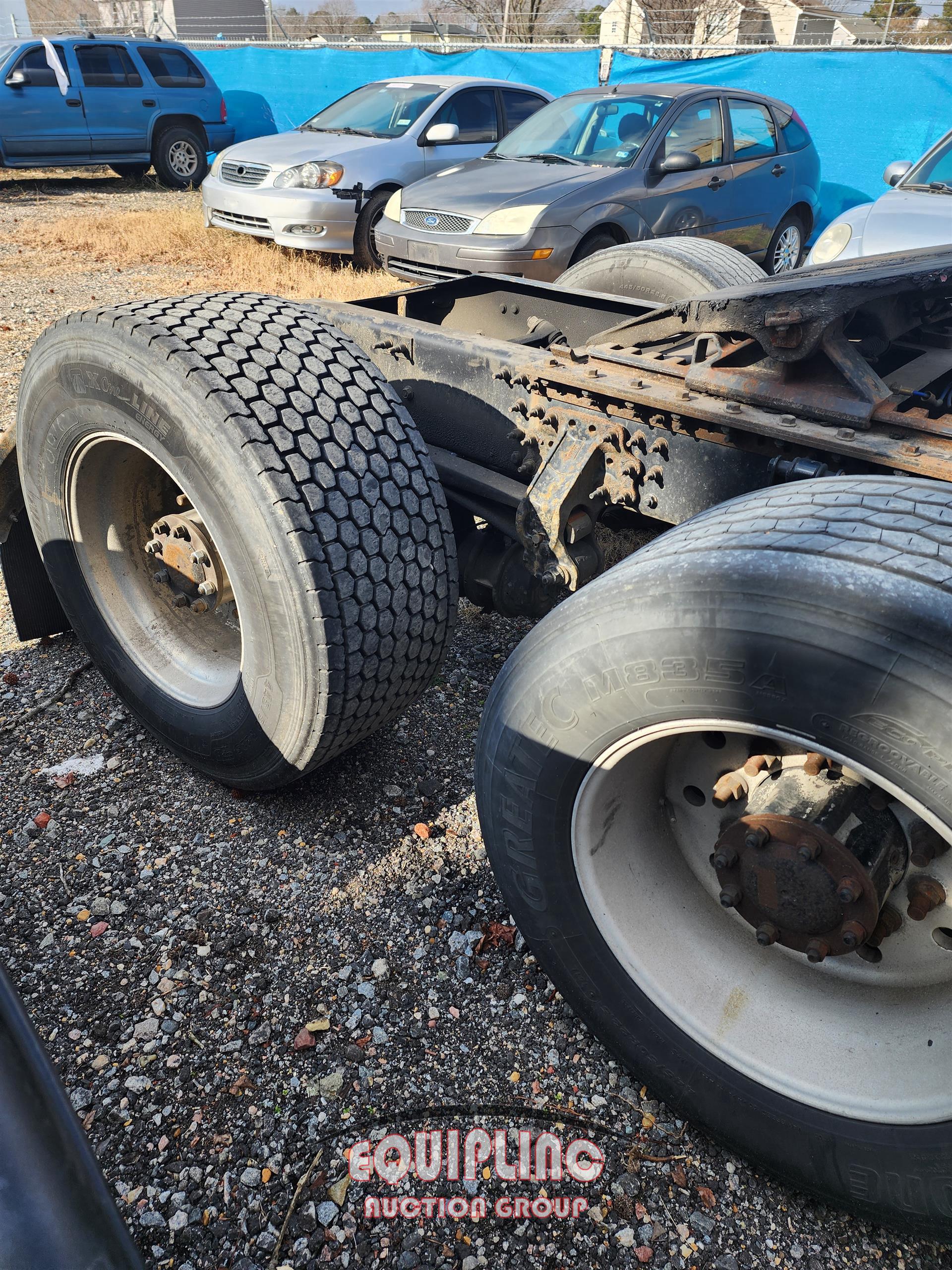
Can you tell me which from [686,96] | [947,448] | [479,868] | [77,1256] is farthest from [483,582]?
[686,96]

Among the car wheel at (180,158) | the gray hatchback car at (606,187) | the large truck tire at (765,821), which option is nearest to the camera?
the large truck tire at (765,821)

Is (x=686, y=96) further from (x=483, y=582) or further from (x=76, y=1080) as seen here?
(x=76, y=1080)

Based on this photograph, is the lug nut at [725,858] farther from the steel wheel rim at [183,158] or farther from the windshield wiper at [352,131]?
the steel wheel rim at [183,158]

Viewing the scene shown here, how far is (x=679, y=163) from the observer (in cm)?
715

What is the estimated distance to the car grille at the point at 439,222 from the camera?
6.82 meters

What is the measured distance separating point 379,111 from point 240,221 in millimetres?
2077

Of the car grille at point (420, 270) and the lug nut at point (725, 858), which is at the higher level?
the car grille at point (420, 270)

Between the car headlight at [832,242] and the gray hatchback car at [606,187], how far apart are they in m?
1.22

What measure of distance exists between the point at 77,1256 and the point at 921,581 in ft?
4.22

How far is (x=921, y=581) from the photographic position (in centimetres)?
A: 128

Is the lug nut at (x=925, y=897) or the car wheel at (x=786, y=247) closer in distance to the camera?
the lug nut at (x=925, y=897)

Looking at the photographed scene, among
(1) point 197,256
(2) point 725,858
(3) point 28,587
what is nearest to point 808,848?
(2) point 725,858

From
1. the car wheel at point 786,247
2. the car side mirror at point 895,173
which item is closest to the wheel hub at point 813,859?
the car side mirror at point 895,173

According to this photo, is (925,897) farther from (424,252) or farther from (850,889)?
(424,252)
